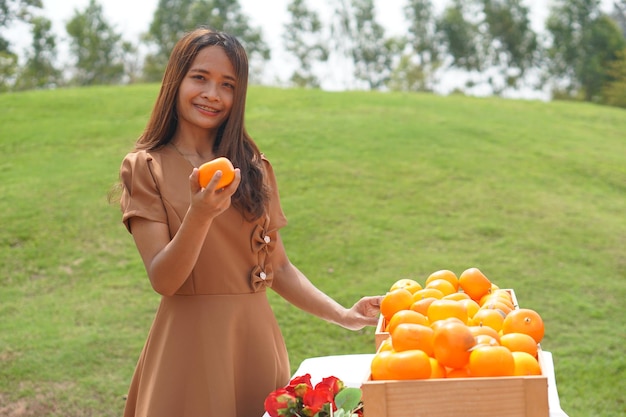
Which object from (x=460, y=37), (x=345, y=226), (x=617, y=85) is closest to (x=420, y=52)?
(x=460, y=37)

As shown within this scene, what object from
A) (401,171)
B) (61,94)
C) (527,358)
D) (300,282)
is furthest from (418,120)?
(527,358)

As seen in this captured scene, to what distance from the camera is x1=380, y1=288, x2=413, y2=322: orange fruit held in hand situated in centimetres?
196

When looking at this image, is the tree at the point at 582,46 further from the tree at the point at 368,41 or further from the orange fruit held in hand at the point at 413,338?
the orange fruit held in hand at the point at 413,338

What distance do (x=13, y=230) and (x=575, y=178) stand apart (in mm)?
7987

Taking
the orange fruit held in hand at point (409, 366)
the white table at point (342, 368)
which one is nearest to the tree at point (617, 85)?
the white table at point (342, 368)

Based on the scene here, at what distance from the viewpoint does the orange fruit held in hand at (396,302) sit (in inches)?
77.2

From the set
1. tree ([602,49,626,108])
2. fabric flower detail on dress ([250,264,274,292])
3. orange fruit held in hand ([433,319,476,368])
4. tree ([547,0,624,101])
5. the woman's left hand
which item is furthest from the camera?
tree ([547,0,624,101])

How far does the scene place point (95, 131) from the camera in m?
12.8

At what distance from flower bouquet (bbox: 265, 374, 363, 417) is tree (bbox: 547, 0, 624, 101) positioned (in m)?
31.1

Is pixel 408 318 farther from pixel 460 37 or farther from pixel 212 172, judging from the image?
pixel 460 37

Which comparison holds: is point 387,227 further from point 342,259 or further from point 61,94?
point 61,94

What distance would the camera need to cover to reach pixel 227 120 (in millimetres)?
2260

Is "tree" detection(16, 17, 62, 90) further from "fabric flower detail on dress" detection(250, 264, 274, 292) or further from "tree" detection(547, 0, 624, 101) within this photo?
"fabric flower detail on dress" detection(250, 264, 274, 292)

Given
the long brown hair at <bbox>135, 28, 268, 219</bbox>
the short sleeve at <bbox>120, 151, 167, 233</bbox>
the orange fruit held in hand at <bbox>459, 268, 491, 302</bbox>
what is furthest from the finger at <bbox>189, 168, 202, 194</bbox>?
the orange fruit held in hand at <bbox>459, 268, 491, 302</bbox>
